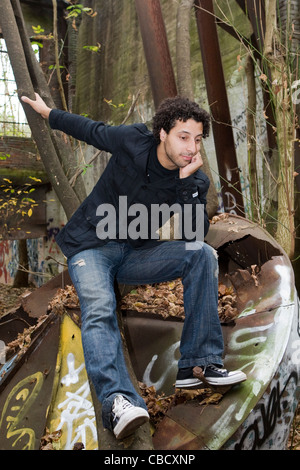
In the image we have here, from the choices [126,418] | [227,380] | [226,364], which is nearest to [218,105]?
[226,364]

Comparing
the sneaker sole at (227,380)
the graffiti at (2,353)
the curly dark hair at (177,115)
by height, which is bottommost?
the graffiti at (2,353)

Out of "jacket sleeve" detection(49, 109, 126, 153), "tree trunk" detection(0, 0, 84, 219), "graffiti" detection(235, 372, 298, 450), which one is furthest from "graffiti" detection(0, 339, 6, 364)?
"graffiti" detection(235, 372, 298, 450)

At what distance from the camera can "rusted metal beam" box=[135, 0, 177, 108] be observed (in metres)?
4.77

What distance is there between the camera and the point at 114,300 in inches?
108

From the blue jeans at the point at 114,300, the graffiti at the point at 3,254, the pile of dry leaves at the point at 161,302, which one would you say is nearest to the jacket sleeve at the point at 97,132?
the blue jeans at the point at 114,300

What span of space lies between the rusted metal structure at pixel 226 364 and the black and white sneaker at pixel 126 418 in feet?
1.45

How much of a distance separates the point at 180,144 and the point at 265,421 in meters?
1.73

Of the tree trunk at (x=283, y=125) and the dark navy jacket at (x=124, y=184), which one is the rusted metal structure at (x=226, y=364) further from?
the dark navy jacket at (x=124, y=184)

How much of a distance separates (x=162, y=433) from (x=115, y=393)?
19.8 inches

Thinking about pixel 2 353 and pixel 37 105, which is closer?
pixel 37 105

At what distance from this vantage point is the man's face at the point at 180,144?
2881mm

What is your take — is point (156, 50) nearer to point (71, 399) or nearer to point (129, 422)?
point (71, 399)

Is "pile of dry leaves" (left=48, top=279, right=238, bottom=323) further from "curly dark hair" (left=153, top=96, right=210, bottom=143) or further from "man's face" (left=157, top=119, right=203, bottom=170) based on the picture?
"curly dark hair" (left=153, top=96, right=210, bottom=143)

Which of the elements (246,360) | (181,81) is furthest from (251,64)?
(246,360)
